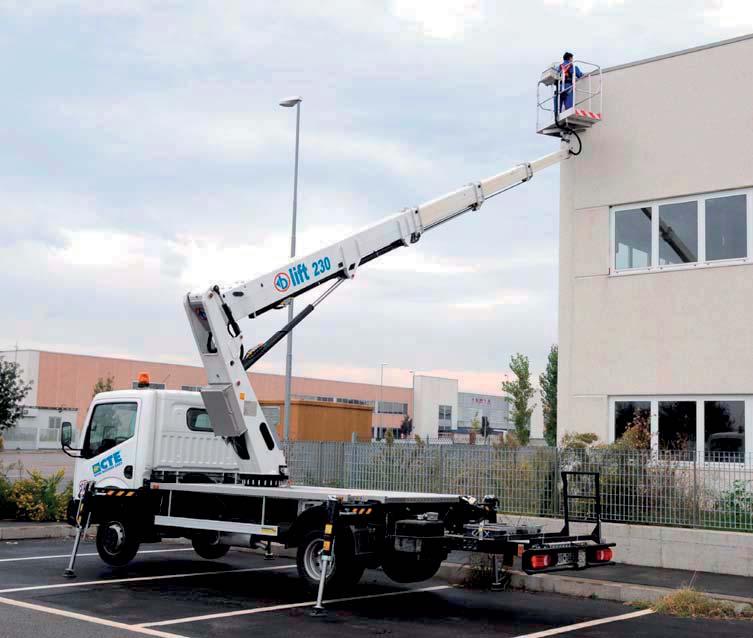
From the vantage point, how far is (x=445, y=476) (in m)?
16.5

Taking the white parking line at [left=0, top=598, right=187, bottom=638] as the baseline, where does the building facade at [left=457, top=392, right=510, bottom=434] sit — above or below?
above

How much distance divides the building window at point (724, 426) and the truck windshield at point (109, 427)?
31.8ft

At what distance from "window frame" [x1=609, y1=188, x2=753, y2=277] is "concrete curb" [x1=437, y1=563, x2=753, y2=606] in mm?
6980

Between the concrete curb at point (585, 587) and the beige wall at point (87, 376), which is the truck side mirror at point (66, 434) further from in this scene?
the beige wall at point (87, 376)

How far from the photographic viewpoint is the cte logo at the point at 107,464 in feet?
43.9

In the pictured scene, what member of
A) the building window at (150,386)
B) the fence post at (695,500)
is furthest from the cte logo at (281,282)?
the fence post at (695,500)

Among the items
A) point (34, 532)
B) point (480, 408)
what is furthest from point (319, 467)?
point (480, 408)

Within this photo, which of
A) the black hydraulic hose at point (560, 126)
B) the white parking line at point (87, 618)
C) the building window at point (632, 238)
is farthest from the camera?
the black hydraulic hose at point (560, 126)

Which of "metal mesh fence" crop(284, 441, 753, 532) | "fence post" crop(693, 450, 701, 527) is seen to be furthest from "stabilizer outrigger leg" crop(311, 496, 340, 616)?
"fence post" crop(693, 450, 701, 527)

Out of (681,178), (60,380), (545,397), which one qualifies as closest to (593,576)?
(681,178)

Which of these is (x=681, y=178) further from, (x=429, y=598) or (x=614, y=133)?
(x=429, y=598)

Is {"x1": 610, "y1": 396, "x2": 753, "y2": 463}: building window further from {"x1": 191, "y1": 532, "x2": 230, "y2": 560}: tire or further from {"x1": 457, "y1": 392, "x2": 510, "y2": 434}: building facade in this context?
{"x1": 457, "y1": 392, "x2": 510, "y2": 434}: building facade

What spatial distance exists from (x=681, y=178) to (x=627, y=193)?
3.53 ft

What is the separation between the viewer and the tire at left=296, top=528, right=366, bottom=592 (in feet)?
35.3
